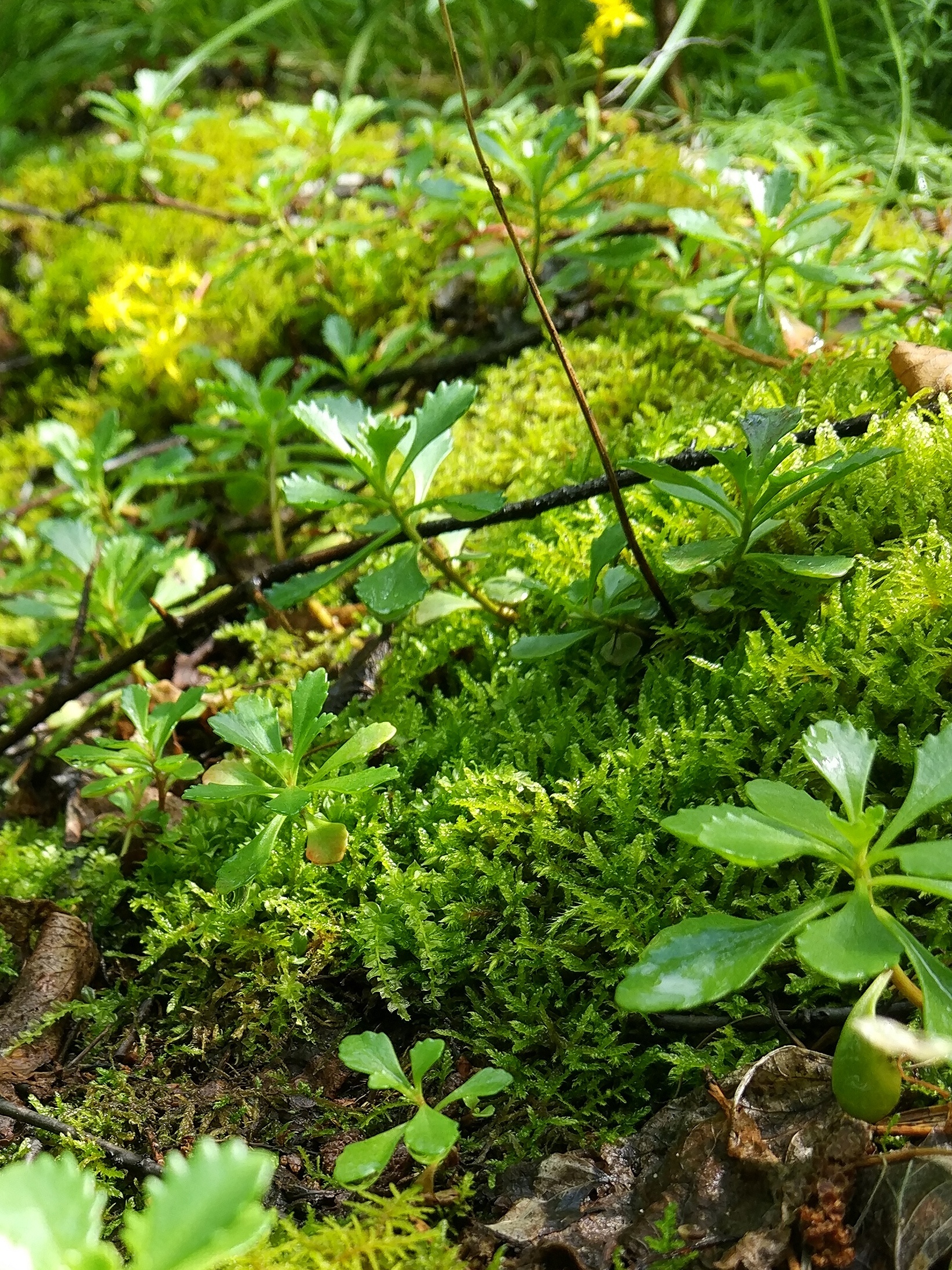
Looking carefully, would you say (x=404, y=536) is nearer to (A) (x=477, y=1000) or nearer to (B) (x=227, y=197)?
(A) (x=477, y=1000)

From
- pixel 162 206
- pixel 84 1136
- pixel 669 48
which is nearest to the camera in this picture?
pixel 84 1136

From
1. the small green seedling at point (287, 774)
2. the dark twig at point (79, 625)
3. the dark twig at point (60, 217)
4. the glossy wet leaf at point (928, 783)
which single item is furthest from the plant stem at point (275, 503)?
the dark twig at point (60, 217)

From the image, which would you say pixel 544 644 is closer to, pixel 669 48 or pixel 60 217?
pixel 669 48

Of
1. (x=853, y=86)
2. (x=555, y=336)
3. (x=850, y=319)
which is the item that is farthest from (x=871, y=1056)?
(x=853, y=86)

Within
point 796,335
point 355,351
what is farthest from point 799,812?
point 355,351

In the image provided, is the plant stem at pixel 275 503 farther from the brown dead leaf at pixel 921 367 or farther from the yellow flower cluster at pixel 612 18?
the yellow flower cluster at pixel 612 18

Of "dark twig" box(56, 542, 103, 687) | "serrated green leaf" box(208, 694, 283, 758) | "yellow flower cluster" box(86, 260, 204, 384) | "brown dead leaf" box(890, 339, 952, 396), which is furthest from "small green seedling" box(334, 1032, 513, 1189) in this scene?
"yellow flower cluster" box(86, 260, 204, 384)

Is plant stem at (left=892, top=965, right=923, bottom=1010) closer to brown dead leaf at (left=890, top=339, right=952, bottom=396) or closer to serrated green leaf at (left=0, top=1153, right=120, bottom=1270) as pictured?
serrated green leaf at (left=0, top=1153, right=120, bottom=1270)
